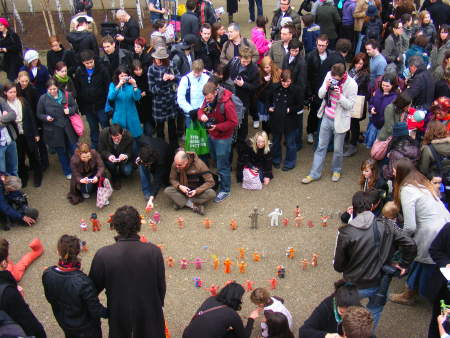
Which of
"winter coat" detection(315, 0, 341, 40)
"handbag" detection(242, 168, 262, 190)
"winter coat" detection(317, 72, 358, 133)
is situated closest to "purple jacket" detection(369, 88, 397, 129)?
"winter coat" detection(317, 72, 358, 133)

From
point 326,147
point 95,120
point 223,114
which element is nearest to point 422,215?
point 326,147

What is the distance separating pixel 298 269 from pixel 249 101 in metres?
3.24

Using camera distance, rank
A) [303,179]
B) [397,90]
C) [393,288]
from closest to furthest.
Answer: [393,288], [397,90], [303,179]

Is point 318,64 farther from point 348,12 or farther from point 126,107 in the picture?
point 348,12

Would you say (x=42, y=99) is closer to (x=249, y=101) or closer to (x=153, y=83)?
(x=153, y=83)

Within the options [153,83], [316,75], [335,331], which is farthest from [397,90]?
[335,331]

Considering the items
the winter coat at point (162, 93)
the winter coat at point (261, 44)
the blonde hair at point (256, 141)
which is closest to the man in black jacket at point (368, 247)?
the blonde hair at point (256, 141)

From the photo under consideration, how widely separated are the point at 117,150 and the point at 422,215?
4577 mm

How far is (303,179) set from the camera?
7895mm

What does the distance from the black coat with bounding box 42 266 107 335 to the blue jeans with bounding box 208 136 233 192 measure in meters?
3.56

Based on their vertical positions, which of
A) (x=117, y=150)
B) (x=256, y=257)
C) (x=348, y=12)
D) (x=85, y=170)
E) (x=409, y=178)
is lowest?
(x=256, y=257)

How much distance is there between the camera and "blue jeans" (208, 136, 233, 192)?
24.4ft

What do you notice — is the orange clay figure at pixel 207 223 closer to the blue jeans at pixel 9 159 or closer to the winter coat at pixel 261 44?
the blue jeans at pixel 9 159

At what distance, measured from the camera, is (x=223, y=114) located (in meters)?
7.21
